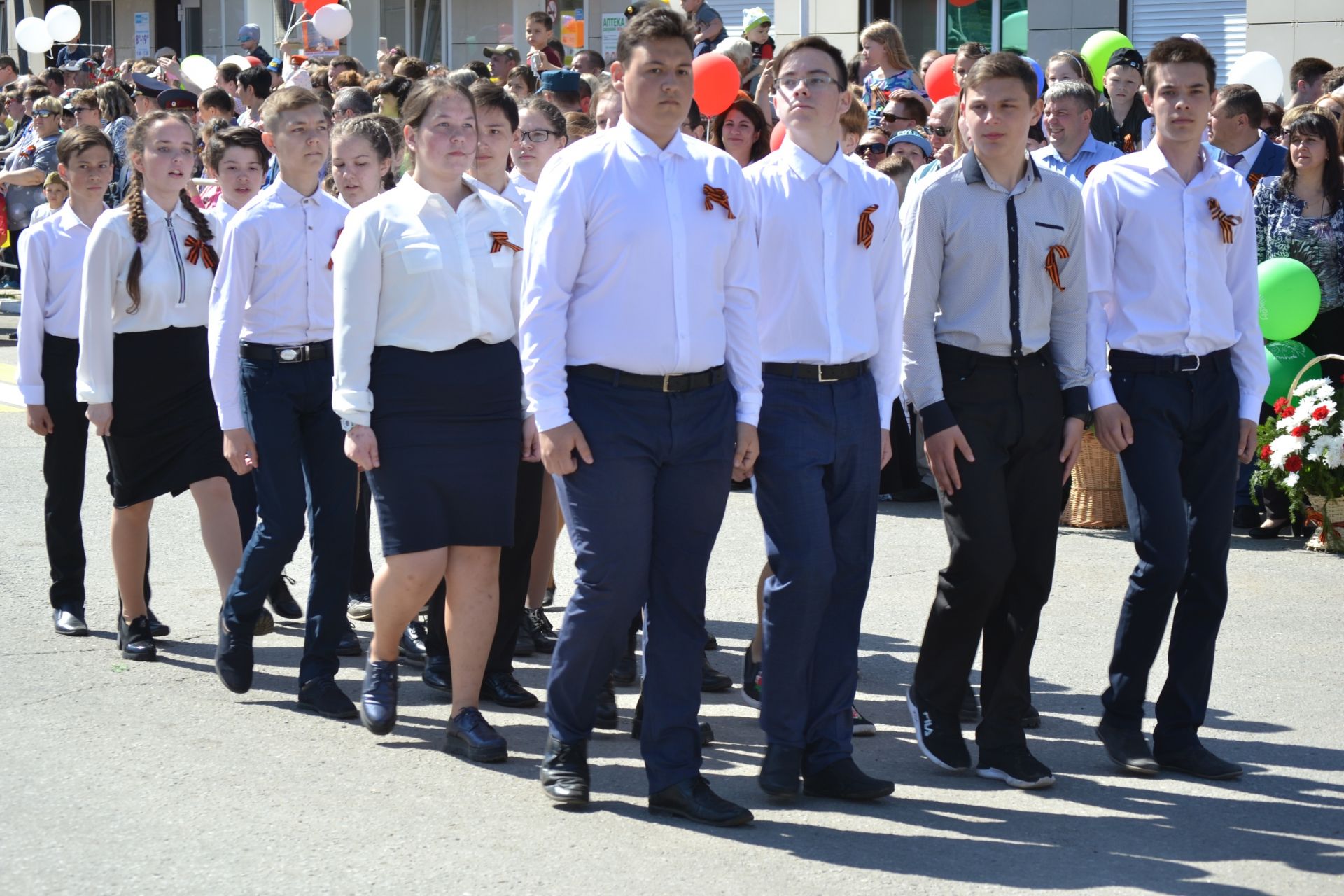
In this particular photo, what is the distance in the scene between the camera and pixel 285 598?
7.59m

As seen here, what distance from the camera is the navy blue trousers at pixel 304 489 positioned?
20.2 ft

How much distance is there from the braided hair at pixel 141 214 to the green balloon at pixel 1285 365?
5.56 meters

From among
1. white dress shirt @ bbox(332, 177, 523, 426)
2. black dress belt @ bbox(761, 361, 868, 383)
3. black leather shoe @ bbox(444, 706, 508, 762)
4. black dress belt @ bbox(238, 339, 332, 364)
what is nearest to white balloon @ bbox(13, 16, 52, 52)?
black dress belt @ bbox(238, 339, 332, 364)

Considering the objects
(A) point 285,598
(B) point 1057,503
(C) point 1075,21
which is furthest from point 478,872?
(C) point 1075,21

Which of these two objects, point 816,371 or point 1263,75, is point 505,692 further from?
point 1263,75

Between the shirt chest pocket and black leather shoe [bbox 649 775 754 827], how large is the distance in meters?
Answer: 1.73

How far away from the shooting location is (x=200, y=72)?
71.9 ft

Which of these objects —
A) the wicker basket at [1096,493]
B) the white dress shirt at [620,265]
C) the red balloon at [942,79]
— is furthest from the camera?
A: the red balloon at [942,79]

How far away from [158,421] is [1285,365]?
5.92 meters

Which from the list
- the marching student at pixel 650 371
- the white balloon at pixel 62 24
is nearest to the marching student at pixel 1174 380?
the marching student at pixel 650 371

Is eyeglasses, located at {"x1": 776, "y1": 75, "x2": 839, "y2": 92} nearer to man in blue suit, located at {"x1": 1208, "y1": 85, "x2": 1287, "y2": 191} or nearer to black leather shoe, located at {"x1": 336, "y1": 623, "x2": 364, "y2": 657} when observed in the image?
black leather shoe, located at {"x1": 336, "y1": 623, "x2": 364, "y2": 657}

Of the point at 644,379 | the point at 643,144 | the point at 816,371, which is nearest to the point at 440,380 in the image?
the point at 644,379

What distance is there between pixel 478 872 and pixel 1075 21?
17.0 metres

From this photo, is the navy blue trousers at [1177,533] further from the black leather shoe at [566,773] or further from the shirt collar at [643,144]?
the black leather shoe at [566,773]
